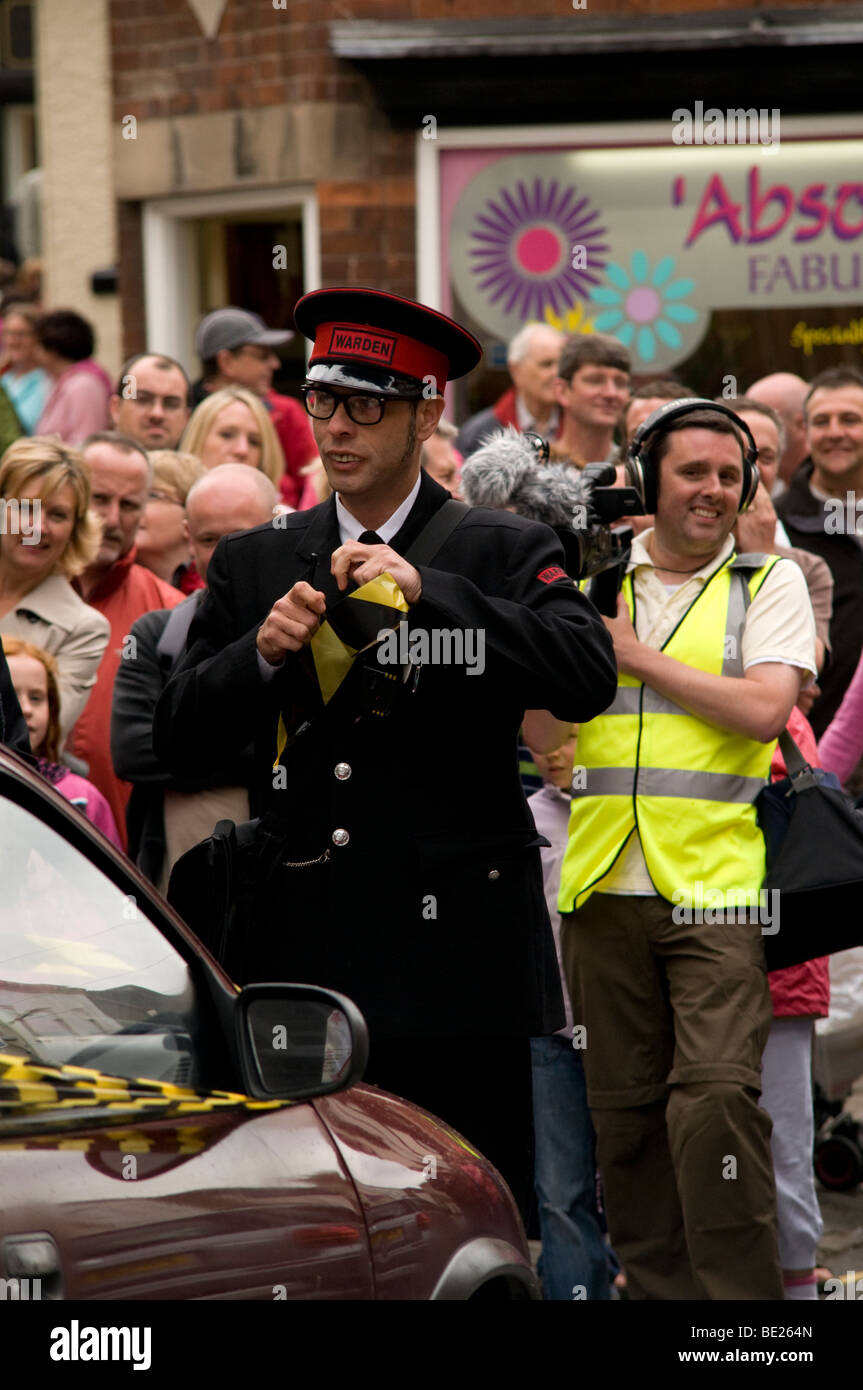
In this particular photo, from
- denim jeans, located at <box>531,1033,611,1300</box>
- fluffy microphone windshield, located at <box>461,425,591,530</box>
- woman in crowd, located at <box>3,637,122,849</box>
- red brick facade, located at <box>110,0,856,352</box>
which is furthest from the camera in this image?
red brick facade, located at <box>110,0,856,352</box>

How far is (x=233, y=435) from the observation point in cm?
744

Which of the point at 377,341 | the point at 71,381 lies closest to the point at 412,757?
the point at 377,341

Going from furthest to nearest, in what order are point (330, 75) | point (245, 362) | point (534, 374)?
point (330, 75), point (245, 362), point (534, 374)

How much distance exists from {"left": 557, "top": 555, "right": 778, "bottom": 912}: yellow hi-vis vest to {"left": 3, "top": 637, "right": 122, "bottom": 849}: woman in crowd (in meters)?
1.33

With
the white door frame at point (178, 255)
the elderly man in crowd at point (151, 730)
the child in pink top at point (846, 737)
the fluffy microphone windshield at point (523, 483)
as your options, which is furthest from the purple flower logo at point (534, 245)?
the fluffy microphone windshield at point (523, 483)

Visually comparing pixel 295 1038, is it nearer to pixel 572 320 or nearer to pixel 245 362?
pixel 245 362

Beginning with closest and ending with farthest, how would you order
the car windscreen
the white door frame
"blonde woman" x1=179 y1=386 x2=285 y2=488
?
Result: 1. the car windscreen
2. "blonde woman" x1=179 y1=386 x2=285 y2=488
3. the white door frame

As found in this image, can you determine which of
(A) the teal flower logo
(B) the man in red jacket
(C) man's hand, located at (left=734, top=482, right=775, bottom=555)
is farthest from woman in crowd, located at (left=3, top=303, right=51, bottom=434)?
(C) man's hand, located at (left=734, top=482, right=775, bottom=555)

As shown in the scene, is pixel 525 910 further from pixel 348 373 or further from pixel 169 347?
pixel 169 347

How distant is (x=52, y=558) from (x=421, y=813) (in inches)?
106

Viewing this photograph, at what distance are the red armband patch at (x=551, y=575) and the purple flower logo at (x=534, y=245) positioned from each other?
6974mm

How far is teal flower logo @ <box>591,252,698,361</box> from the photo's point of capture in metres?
10.7

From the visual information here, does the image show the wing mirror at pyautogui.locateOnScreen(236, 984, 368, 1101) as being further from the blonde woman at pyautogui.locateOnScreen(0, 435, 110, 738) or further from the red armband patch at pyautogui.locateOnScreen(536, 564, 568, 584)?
the blonde woman at pyautogui.locateOnScreen(0, 435, 110, 738)

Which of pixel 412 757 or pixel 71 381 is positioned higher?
pixel 71 381
